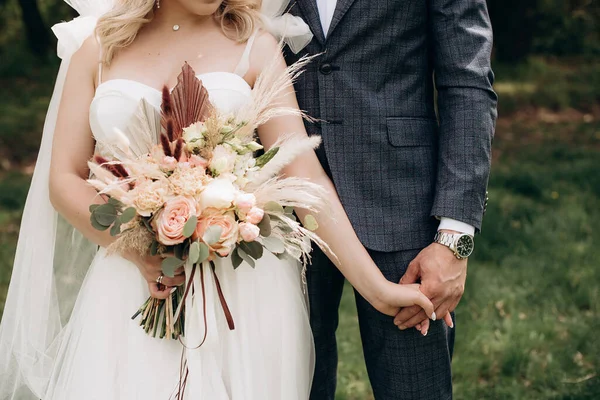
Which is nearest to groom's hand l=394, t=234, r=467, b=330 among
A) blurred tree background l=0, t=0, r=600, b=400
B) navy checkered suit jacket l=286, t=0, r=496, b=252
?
navy checkered suit jacket l=286, t=0, r=496, b=252

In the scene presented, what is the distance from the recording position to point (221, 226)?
2.10 metres

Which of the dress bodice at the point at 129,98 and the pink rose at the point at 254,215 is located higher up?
the dress bodice at the point at 129,98

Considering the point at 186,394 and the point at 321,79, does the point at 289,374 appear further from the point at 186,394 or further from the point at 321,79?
the point at 321,79

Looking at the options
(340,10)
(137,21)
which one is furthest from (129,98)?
(340,10)

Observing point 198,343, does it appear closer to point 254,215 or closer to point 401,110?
point 254,215

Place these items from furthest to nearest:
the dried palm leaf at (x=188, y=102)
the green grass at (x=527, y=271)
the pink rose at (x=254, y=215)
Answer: the green grass at (x=527, y=271) → the dried palm leaf at (x=188, y=102) → the pink rose at (x=254, y=215)

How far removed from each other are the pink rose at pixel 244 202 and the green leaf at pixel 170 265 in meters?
0.23

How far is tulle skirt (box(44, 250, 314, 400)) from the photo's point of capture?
2398 millimetres

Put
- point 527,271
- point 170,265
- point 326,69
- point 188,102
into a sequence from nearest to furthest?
point 170,265
point 188,102
point 326,69
point 527,271

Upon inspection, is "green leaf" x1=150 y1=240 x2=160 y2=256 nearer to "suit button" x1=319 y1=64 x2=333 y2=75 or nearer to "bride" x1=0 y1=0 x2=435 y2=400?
"bride" x1=0 y1=0 x2=435 y2=400

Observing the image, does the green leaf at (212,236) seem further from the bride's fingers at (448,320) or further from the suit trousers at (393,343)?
the bride's fingers at (448,320)

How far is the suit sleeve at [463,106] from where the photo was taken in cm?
249

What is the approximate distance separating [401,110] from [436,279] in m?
0.59

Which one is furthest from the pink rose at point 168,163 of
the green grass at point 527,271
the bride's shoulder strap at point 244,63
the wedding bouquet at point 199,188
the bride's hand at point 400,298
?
the green grass at point 527,271
